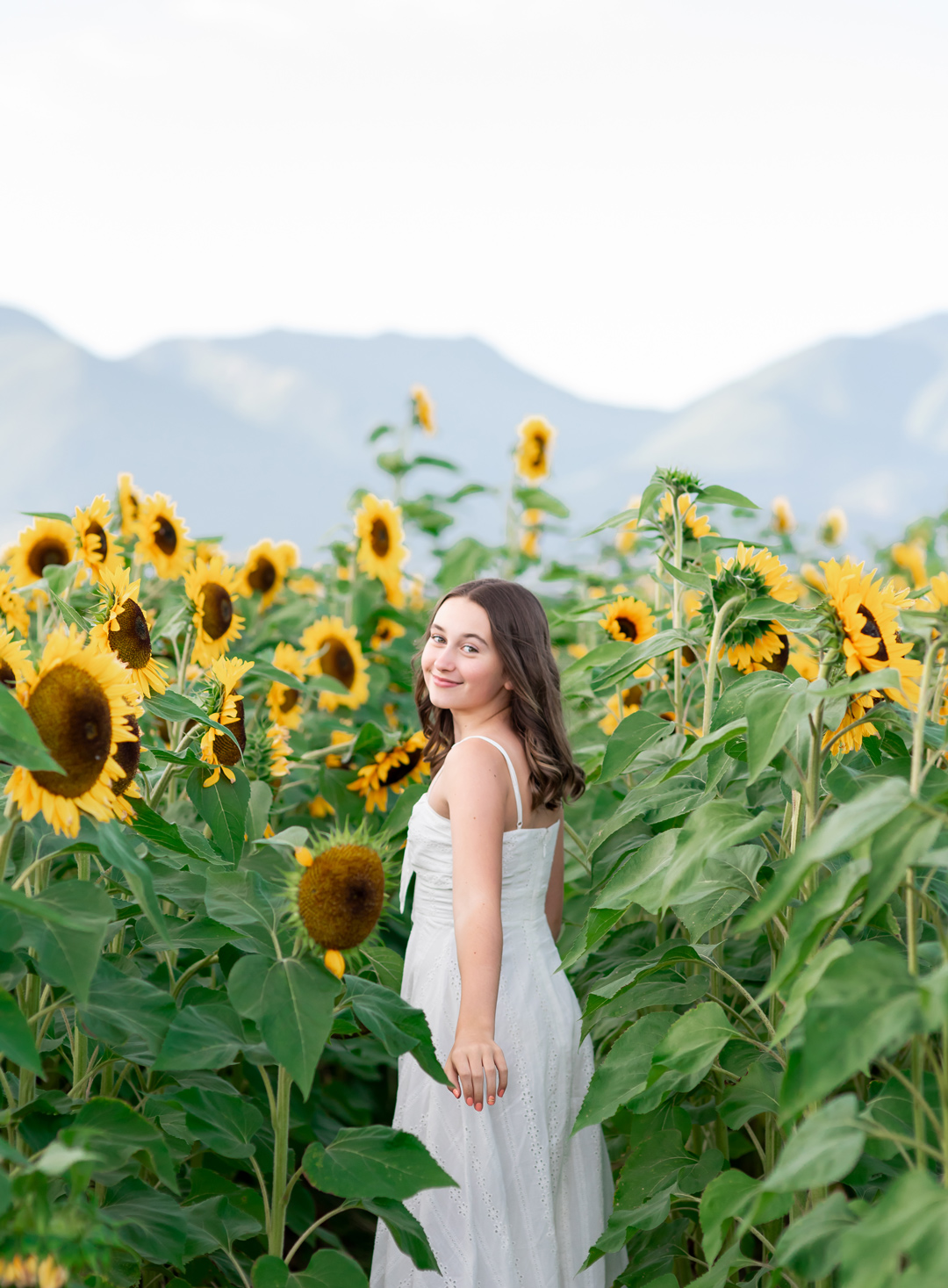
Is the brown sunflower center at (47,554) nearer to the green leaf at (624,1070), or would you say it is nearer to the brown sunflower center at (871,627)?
the green leaf at (624,1070)

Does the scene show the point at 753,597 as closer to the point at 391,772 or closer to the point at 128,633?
the point at 128,633

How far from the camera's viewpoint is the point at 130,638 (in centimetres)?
168

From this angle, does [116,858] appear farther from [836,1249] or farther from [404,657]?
[404,657]

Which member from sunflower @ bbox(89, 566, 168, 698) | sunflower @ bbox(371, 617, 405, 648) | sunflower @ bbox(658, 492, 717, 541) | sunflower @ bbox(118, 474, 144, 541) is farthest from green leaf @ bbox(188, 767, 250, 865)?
sunflower @ bbox(371, 617, 405, 648)

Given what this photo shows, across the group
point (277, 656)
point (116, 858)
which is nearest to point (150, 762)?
point (116, 858)

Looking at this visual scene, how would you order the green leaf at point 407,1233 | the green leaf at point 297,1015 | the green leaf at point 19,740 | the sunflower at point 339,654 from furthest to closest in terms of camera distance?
the sunflower at point 339,654 → the green leaf at point 407,1233 → the green leaf at point 297,1015 → the green leaf at point 19,740

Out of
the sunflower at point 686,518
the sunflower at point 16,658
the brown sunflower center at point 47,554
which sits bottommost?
the sunflower at point 16,658

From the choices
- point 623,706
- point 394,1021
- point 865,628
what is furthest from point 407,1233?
point 623,706

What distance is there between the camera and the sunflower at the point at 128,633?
65.7 inches

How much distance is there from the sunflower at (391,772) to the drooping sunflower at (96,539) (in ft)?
2.35

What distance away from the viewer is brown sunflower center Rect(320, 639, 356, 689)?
121 inches

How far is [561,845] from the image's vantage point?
210 centimetres

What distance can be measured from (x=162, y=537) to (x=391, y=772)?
0.83 m

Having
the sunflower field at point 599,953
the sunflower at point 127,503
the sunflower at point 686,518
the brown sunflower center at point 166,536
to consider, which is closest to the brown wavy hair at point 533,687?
the sunflower field at point 599,953
